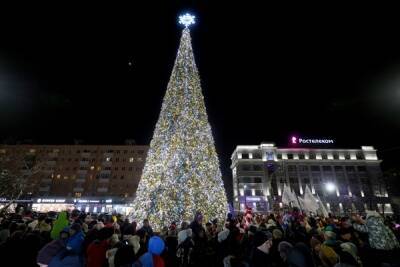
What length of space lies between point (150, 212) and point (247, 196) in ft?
185

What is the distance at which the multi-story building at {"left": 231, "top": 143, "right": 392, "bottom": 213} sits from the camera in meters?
65.3

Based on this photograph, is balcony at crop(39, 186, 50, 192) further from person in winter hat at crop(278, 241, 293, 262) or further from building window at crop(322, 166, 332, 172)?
building window at crop(322, 166, 332, 172)

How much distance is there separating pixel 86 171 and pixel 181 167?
212ft

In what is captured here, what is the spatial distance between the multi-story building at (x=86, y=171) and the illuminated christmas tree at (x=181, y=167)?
174ft

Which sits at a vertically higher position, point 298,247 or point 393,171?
point 393,171

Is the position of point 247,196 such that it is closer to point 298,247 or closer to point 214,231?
point 214,231

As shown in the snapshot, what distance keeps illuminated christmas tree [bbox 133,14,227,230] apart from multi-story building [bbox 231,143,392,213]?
2080 inches

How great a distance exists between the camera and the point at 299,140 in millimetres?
74750

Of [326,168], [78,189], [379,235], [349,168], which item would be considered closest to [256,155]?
[326,168]

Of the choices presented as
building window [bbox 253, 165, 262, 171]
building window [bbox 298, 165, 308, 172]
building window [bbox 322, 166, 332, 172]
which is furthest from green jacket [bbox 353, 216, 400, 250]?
building window [bbox 322, 166, 332, 172]

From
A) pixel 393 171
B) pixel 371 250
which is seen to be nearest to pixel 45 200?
pixel 371 250

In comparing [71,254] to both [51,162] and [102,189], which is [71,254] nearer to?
[102,189]

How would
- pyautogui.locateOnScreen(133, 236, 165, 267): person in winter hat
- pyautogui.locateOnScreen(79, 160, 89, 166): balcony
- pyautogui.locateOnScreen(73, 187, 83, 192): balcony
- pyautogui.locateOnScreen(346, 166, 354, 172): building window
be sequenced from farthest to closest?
pyautogui.locateOnScreen(346, 166, 354, 172): building window → pyautogui.locateOnScreen(79, 160, 89, 166): balcony → pyautogui.locateOnScreen(73, 187, 83, 192): balcony → pyautogui.locateOnScreen(133, 236, 165, 267): person in winter hat

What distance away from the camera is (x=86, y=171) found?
2726 inches
